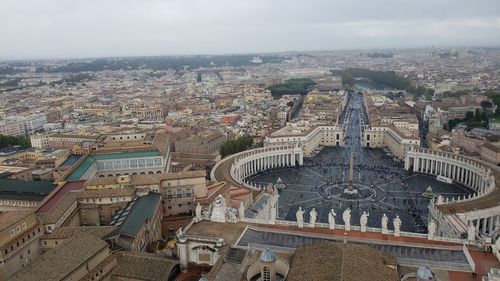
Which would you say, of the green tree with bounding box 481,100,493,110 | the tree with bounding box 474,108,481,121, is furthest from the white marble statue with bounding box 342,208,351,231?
the green tree with bounding box 481,100,493,110

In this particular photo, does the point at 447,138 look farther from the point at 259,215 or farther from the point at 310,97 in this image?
the point at 310,97

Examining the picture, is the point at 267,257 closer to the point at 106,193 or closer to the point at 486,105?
the point at 106,193

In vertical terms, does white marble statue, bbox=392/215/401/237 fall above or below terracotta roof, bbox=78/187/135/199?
above

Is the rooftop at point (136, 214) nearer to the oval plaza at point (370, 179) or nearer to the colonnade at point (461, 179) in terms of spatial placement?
the oval plaza at point (370, 179)

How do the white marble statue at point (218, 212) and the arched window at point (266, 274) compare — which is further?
the white marble statue at point (218, 212)

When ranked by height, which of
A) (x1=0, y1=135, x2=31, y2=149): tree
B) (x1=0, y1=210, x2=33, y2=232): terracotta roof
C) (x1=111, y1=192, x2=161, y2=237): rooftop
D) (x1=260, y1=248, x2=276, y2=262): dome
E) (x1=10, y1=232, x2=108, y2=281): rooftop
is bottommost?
(x1=0, y1=135, x2=31, y2=149): tree

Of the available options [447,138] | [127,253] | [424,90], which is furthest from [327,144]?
[424,90]

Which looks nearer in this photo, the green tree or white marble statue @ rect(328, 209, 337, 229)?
white marble statue @ rect(328, 209, 337, 229)

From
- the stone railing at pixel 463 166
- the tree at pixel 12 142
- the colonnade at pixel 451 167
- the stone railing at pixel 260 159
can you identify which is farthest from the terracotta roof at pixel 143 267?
the tree at pixel 12 142

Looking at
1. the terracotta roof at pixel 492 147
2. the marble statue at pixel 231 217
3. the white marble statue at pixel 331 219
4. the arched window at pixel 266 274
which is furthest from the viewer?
the terracotta roof at pixel 492 147

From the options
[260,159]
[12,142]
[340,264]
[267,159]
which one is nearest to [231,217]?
[340,264]

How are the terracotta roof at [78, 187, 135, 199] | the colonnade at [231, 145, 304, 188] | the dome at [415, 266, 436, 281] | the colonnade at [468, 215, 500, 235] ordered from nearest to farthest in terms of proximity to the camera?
1. the dome at [415, 266, 436, 281]
2. the terracotta roof at [78, 187, 135, 199]
3. the colonnade at [468, 215, 500, 235]
4. the colonnade at [231, 145, 304, 188]

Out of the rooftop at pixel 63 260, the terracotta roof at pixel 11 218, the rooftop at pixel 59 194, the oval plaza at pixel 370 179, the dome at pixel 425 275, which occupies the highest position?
the dome at pixel 425 275

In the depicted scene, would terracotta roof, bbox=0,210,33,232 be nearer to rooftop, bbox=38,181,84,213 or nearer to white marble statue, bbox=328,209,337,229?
rooftop, bbox=38,181,84,213
